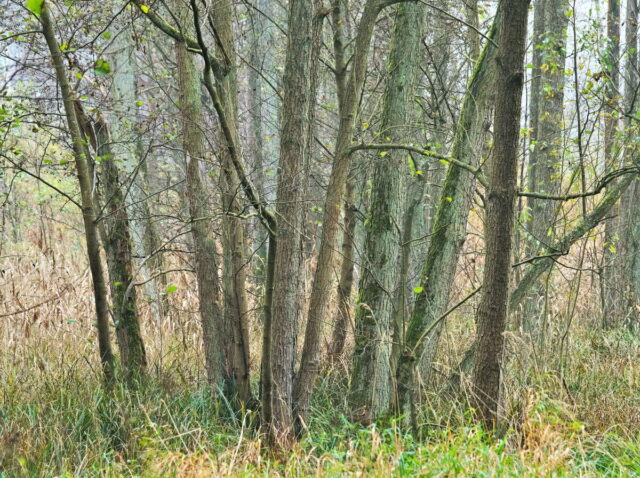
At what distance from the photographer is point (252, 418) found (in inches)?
191

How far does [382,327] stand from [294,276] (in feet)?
3.50

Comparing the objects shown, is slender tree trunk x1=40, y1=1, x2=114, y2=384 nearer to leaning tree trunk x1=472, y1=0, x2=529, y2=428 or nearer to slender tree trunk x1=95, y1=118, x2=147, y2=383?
slender tree trunk x1=95, y1=118, x2=147, y2=383

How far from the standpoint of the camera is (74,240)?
1154cm

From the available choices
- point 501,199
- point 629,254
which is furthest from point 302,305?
point 629,254

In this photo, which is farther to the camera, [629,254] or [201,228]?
[629,254]

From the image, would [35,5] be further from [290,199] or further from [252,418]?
[252,418]

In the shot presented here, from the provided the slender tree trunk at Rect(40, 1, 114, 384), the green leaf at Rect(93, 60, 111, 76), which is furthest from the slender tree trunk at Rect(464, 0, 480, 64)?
the green leaf at Rect(93, 60, 111, 76)

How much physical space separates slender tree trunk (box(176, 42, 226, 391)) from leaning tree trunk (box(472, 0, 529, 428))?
8.09 feet

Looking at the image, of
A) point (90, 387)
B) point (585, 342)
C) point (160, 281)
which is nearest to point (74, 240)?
point (160, 281)

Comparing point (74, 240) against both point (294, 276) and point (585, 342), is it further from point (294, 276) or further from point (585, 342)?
point (585, 342)

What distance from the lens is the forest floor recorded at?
3.70 metres

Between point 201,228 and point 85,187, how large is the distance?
44.9 inches

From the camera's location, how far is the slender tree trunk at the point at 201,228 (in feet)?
16.9

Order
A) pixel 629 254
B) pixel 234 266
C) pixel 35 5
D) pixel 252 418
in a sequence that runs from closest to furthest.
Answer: pixel 35 5
pixel 252 418
pixel 234 266
pixel 629 254
